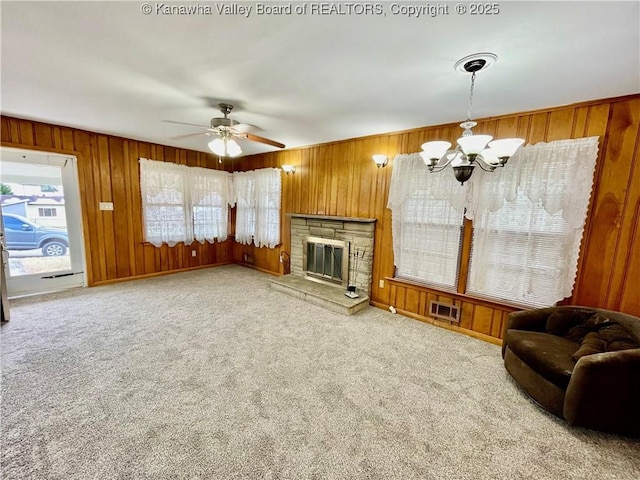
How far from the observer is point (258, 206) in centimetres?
545

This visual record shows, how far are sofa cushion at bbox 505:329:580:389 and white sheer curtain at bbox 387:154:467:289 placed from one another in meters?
1.05

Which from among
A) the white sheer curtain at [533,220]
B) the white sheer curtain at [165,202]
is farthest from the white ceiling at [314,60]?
the white sheer curtain at [165,202]

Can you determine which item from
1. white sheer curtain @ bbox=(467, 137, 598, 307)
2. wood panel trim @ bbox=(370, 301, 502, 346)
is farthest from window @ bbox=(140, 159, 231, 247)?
white sheer curtain @ bbox=(467, 137, 598, 307)

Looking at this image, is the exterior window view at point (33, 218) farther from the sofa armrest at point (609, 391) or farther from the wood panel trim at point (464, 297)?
the sofa armrest at point (609, 391)

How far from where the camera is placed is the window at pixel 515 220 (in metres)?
2.43

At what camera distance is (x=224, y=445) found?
5.16ft

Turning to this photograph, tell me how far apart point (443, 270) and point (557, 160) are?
A: 156cm

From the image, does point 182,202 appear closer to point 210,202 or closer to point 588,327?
point 210,202

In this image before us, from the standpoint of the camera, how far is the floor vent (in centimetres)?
316

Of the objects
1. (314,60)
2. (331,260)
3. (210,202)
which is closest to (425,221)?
(331,260)

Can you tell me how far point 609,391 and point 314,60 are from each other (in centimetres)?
296

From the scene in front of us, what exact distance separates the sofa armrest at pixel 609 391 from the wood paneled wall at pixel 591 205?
1019mm

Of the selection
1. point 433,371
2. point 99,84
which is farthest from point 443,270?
point 99,84

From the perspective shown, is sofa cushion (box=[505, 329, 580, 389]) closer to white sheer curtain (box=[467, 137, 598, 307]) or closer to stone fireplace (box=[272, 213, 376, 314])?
white sheer curtain (box=[467, 137, 598, 307])
